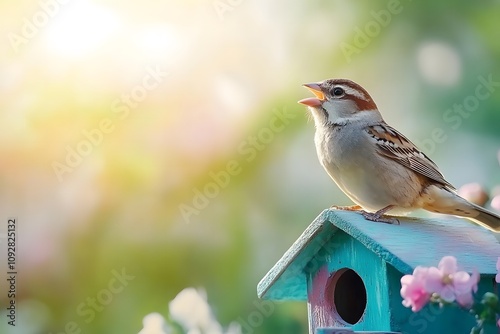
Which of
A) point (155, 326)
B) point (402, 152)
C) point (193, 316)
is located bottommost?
point (155, 326)

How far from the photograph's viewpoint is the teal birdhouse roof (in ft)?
6.59

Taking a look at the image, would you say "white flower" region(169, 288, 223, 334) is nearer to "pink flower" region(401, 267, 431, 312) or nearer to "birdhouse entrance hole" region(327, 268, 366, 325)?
"birdhouse entrance hole" region(327, 268, 366, 325)

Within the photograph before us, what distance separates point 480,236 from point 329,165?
0.49 m

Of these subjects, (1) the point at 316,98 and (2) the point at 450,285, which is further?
(1) the point at 316,98

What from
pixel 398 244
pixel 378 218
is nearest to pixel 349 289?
pixel 378 218

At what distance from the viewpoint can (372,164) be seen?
8.05 feet

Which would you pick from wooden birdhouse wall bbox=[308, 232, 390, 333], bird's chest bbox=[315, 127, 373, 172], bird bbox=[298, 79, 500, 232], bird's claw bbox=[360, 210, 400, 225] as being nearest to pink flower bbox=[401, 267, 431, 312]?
wooden birdhouse wall bbox=[308, 232, 390, 333]

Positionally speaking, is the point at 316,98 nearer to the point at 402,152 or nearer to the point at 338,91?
the point at 338,91

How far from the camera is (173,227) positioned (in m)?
3.34

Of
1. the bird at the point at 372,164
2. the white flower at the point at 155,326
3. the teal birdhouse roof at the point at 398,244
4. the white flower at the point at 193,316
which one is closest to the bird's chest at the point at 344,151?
the bird at the point at 372,164

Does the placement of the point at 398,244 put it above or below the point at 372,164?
below

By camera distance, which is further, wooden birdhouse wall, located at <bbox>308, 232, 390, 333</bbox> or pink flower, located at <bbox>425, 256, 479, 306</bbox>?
wooden birdhouse wall, located at <bbox>308, 232, 390, 333</bbox>

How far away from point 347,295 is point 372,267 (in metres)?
0.29

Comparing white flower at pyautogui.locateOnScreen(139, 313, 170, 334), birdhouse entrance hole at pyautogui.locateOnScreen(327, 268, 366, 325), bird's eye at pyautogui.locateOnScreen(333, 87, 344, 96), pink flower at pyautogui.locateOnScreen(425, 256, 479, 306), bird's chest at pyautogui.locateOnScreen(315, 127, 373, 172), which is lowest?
white flower at pyautogui.locateOnScreen(139, 313, 170, 334)
